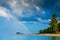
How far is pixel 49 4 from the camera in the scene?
539cm

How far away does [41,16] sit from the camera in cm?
538

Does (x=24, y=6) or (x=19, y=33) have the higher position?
(x=24, y=6)

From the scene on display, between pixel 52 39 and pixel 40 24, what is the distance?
0.51 metres

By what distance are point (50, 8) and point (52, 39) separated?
741 millimetres

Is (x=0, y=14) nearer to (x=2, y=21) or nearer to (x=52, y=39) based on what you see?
(x=2, y=21)

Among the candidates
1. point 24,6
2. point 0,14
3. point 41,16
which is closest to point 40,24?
point 41,16

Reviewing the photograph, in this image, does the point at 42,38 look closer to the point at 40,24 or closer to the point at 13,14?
the point at 40,24

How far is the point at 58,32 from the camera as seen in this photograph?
5.45 metres

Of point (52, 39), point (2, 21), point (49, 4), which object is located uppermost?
point (49, 4)

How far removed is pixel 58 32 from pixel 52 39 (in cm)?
28

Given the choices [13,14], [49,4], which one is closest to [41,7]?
[49,4]

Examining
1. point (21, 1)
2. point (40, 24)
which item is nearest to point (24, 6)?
point (21, 1)

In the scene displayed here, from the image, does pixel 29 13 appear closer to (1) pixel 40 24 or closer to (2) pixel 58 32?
(1) pixel 40 24

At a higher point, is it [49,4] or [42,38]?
[49,4]
